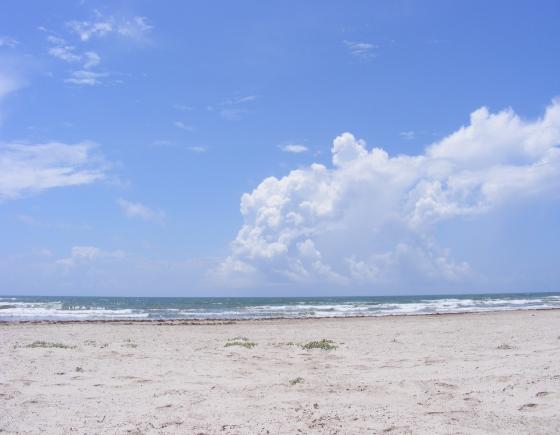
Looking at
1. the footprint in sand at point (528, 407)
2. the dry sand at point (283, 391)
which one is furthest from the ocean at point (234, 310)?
the footprint in sand at point (528, 407)

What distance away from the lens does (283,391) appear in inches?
342

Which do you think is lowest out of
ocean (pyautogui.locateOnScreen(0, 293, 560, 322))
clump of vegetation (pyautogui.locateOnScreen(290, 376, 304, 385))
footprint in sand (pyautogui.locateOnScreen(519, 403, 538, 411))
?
ocean (pyautogui.locateOnScreen(0, 293, 560, 322))

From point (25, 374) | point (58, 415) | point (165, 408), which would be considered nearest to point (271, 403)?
point (165, 408)

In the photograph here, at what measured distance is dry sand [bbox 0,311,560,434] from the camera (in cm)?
674

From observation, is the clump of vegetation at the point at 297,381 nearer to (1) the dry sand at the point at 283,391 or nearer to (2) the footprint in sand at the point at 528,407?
(1) the dry sand at the point at 283,391

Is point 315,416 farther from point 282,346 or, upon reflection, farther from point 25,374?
point 282,346

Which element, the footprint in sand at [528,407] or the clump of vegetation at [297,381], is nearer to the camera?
the footprint in sand at [528,407]

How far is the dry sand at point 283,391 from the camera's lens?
22.1ft

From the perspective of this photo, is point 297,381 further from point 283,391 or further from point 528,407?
point 528,407

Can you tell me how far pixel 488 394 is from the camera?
797 centimetres

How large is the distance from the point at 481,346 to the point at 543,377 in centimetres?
595

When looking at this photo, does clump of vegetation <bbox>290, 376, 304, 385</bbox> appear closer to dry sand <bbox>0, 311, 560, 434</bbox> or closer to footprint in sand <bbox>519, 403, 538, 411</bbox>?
dry sand <bbox>0, 311, 560, 434</bbox>

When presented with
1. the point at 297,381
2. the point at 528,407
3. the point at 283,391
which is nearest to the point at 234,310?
the point at 297,381

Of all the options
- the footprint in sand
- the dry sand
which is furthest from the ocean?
the footprint in sand
